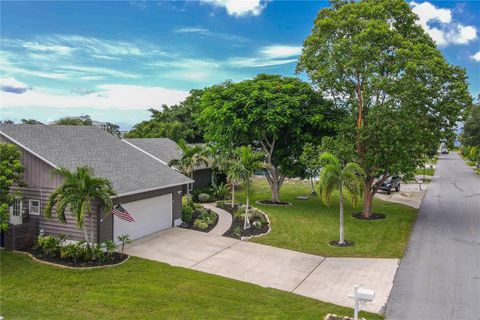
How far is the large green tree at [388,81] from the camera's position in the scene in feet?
71.5

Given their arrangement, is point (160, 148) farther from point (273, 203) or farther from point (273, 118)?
point (273, 118)

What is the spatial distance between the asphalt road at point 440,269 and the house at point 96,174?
1086 centimetres

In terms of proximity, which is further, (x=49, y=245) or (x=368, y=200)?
(x=368, y=200)

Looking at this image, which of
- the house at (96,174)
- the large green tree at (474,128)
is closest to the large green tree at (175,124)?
the house at (96,174)

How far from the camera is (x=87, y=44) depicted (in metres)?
19.0

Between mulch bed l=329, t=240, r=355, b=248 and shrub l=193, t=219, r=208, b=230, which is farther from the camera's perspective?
shrub l=193, t=219, r=208, b=230

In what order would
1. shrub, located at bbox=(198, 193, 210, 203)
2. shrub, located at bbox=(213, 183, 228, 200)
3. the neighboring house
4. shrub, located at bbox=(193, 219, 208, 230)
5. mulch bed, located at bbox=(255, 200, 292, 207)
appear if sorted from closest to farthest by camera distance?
shrub, located at bbox=(193, 219, 208, 230), the neighboring house, shrub, located at bbox=(198, 193, 210, 203), mulch bed, located at bbox=(255, 200, 292, 207), shrub, located at bbox=(213, 183, 228, 200)

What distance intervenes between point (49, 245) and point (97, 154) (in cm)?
518

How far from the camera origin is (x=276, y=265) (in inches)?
583

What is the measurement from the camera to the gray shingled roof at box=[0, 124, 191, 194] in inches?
656

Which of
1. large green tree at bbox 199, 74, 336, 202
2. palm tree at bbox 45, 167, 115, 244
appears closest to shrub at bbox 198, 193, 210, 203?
large green tree at bbox 199, 74, 336, 202

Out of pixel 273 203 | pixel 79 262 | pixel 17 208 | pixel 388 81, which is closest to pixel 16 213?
pixel 17 208

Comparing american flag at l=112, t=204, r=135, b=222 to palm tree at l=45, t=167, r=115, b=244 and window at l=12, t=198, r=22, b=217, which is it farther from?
window at l=12, t=198, r=22, b=217

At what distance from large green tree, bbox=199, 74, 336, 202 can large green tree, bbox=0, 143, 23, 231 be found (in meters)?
12.9
